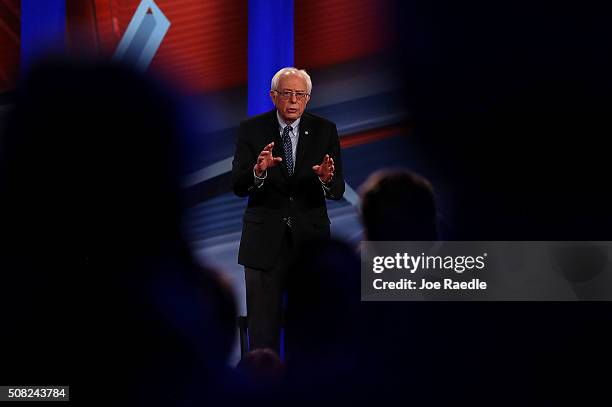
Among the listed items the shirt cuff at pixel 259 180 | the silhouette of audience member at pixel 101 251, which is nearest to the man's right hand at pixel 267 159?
the shirt cuff at pixel 259 180

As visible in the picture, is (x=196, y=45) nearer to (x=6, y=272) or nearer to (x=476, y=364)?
(x=6, y=272)

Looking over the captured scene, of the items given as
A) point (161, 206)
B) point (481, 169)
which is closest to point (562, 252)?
point (481, 169)

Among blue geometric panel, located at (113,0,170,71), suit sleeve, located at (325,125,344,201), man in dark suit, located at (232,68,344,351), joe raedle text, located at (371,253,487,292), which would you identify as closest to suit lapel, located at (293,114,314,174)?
man in dark suit, located at (232,68,344,351)

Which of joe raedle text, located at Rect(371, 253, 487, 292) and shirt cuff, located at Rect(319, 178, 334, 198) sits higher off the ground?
shirt cuff, located at Rect(319, 178, 334, 198)

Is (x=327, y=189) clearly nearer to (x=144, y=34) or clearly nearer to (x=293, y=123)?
(x=293, y=123)

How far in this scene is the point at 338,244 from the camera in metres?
4.16

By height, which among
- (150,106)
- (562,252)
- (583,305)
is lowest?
(583,305)

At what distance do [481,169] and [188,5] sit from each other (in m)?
1.83

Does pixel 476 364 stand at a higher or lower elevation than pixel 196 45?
lower

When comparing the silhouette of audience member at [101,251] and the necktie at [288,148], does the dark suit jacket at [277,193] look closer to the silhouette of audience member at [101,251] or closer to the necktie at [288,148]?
the necktie at [288,148]

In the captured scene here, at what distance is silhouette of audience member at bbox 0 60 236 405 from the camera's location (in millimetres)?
3152

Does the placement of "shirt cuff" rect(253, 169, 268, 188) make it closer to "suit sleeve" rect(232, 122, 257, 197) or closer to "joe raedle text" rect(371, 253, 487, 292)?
"suit sleeve" rect(232, 122, 257, 197)

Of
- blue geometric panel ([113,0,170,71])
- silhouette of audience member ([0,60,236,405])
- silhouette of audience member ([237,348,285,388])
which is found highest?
blue geometric panel ([113,0,170,71])

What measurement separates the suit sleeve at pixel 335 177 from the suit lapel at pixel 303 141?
112 mm
